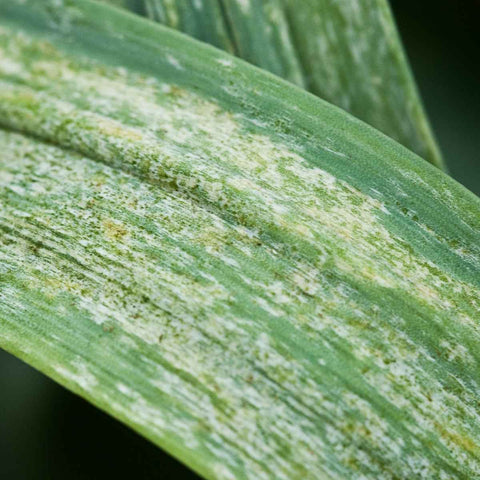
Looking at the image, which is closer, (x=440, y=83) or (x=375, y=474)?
(x=375, y=474)

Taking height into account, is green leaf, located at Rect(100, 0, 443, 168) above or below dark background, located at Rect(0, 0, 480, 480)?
above

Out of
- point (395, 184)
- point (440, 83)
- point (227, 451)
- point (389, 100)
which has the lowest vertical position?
point (227, 451)

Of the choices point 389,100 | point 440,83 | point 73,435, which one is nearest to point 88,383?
point 73,435

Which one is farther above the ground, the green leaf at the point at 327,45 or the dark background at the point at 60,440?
the green leaf at the point at 327,45

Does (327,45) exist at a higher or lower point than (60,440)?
higher

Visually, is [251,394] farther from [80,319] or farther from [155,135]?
[155,135]

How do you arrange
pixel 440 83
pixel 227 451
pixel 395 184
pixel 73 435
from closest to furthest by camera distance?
pixel 227 451 < pixel 395 184 < pixel 73 435 < pixel 440 83

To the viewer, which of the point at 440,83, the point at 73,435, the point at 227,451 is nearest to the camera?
the point at 227,451

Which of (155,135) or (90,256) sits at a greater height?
(155,135)
